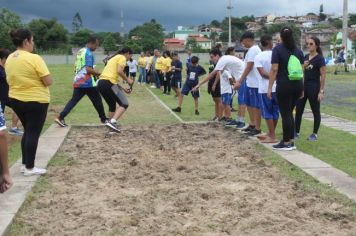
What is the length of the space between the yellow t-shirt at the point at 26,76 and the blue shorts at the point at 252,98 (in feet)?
13.3

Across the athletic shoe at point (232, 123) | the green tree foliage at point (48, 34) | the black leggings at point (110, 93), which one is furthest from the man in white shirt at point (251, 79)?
the green tree foliage at point (48, 34)

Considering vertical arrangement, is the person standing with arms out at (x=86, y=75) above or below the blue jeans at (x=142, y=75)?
above

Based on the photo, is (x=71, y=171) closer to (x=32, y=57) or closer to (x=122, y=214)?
(x=32, y=57)

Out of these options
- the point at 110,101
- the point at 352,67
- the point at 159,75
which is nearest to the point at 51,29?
the point at 352,67

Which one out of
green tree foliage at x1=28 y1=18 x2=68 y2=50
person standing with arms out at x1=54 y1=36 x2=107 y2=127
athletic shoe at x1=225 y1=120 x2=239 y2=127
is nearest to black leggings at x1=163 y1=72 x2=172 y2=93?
athletic shoe at x1=225 y1=120 x2=239 y2=127

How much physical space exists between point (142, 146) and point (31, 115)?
2.60 meters

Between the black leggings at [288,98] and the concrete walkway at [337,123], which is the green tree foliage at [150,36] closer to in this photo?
the concrete walkway at [337,123]

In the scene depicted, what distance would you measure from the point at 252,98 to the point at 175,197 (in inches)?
168

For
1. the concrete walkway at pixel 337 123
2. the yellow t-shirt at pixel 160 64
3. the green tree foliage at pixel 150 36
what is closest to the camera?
the concrete walkway at pixel 337 123

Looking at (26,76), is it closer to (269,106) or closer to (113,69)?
(113,69)

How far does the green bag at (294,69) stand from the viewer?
25.2 ft

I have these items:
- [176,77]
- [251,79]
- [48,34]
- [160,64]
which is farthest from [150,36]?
[251,79]

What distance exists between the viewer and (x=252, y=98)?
30.7ft

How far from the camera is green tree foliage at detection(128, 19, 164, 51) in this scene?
87.2 meters
